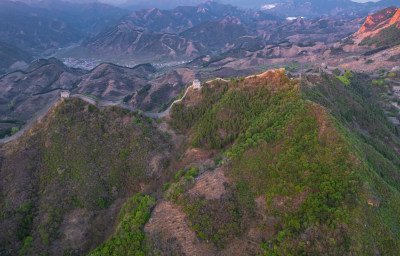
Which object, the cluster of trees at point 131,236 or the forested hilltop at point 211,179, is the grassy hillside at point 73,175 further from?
the cluster of trees at point 131,236

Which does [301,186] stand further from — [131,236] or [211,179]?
[131,236]

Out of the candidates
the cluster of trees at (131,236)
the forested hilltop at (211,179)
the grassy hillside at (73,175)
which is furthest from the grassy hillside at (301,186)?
the grassy hillside at (73,175)

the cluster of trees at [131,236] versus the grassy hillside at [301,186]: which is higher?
the grassy hillside at [301,186]

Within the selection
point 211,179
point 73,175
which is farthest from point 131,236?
point 73,175

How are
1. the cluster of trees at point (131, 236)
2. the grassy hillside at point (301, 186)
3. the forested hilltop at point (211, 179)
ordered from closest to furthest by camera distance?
the grassy hillside at point (301, 186), the forested hilltop at point (211, 179), the cluster of trees at point (131, 236)

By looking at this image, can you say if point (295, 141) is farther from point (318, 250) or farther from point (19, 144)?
point (19, 144)

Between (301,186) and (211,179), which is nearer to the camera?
(301,186)
